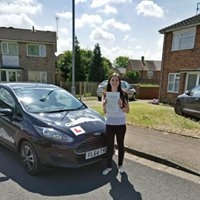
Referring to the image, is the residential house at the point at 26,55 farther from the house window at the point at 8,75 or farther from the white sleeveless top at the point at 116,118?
the white sleeveless top at the point at 116,118

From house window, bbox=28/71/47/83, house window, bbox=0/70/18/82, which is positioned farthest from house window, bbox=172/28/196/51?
house window, bbox=0/70/18/82

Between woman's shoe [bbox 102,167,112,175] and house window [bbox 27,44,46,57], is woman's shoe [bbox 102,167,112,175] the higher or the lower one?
the lower one

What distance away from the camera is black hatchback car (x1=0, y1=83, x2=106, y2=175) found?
137 inches

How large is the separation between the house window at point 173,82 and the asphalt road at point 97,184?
11936 millimetres

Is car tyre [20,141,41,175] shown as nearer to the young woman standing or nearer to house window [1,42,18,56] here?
the young woman standing

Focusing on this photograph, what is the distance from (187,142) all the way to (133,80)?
98.7 feet

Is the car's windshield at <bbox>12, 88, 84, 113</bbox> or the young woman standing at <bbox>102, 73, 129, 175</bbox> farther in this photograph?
the car's windshield at <bbox>12, 88, 84, 113</bbox>

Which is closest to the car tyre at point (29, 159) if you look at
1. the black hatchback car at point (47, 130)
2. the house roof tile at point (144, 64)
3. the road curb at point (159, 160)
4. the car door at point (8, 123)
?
the black hatchback car at point (47, 130)

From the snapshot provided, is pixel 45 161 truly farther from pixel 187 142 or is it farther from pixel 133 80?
pixel 133 80

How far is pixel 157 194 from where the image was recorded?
3240 millimetres

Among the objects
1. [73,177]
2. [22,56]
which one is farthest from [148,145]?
[22,56]

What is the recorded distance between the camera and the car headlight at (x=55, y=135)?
3.48m

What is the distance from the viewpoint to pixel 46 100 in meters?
4.59

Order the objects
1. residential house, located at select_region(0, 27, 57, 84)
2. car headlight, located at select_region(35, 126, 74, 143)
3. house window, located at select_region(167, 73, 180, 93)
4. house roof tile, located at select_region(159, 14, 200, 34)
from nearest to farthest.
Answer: car headlight, located at select_region(35, 126, 74, 143) < house roof tile, located at select_region(159, 14, 200, 34) < house window, located at select_region(167, 73, 180, 93) < residential house, located at select_region(0, 27, 57, 84)
